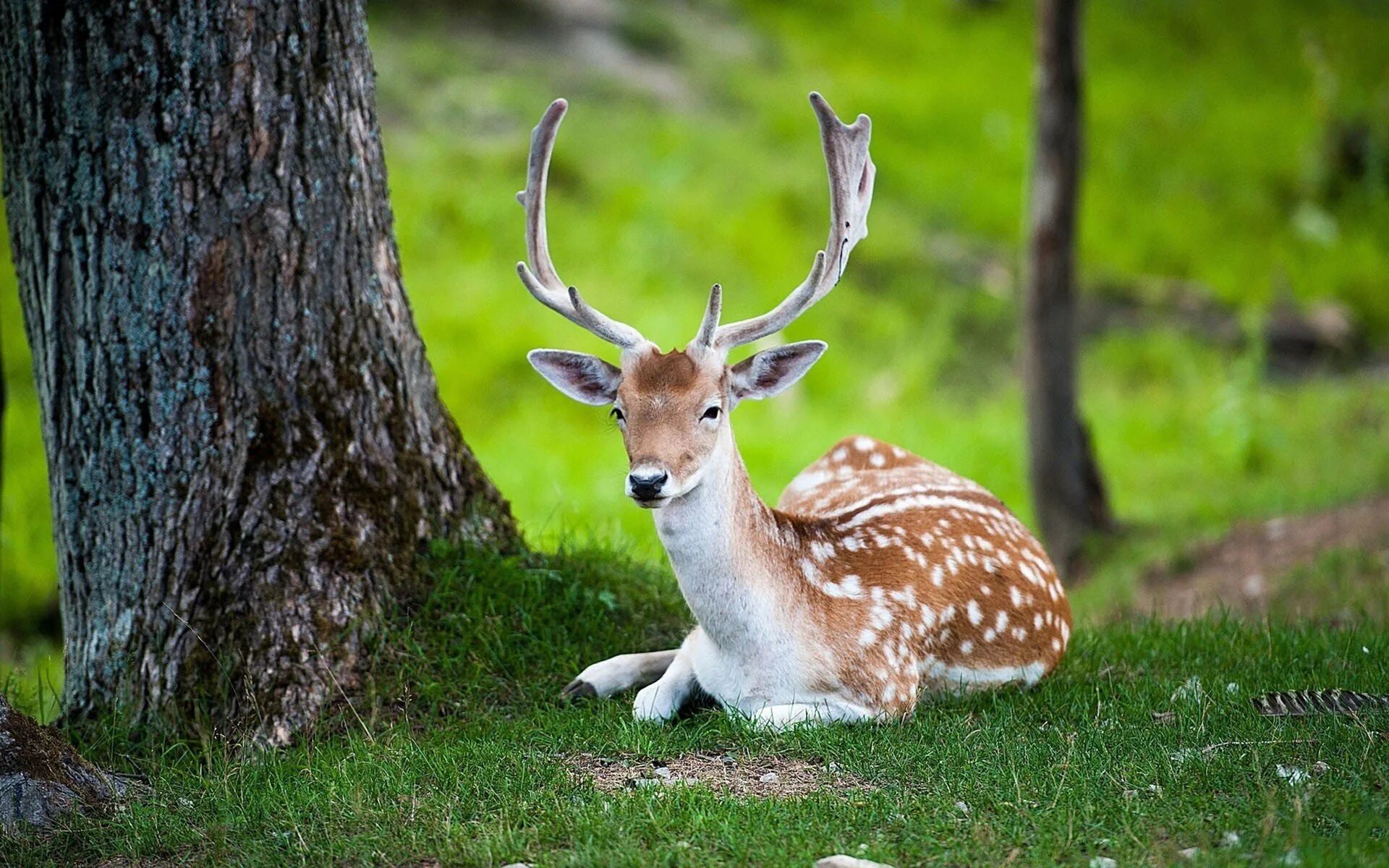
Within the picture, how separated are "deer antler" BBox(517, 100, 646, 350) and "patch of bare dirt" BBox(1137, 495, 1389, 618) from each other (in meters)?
4.40

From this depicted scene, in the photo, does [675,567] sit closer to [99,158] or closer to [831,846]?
[831,846]

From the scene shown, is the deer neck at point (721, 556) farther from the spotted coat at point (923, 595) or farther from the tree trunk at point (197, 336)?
the tree trunk at point (197, 336)

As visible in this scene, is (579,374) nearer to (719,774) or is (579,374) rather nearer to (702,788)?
(719,774)

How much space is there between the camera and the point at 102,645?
16.6 feet

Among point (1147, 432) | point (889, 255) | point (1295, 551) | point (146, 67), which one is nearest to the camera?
point (146, 67)

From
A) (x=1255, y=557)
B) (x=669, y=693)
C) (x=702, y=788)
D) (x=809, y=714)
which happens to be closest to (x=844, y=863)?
(x=702, y=788)

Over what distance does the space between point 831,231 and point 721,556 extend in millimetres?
1196

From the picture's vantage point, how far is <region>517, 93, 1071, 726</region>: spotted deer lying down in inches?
195

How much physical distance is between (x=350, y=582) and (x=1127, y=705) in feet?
9.02

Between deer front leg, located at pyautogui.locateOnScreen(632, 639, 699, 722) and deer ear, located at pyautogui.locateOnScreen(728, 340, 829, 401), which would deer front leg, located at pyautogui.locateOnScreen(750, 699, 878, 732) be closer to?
deer front leg, located at pyautogui.locateOnScreen(632, 639, 699, 722)

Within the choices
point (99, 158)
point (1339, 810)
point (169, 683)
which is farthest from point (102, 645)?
point (1339, 810)

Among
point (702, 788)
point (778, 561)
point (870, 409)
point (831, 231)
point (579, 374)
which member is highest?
point (831, 231)

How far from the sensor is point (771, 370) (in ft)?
17.1

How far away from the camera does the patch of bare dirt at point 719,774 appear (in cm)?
434
